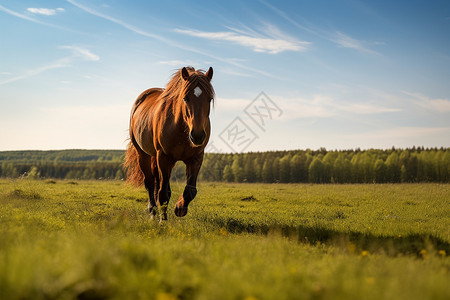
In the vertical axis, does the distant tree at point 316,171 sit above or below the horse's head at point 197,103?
below

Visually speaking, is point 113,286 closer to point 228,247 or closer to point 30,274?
point 30,274

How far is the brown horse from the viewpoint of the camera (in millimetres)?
6632

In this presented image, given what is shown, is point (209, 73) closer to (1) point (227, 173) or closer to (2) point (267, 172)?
(2) point (267, 172)

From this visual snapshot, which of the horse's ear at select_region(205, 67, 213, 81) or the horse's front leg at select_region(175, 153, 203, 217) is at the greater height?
the horse's ear at select_region(205, 67, 213, 81)

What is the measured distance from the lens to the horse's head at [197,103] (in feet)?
20.7

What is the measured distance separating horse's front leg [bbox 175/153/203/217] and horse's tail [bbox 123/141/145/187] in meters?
3.48

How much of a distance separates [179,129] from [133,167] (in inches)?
163

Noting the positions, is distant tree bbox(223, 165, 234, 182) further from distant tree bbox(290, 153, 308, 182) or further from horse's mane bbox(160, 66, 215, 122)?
horse's mane bbox(160, 66, 215, 122)

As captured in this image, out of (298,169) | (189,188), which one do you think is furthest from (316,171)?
(189,188)

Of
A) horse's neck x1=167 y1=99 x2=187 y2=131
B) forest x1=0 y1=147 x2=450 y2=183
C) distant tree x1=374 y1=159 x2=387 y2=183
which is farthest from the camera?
forest x1=0 y1=147 x2=450 y2=183

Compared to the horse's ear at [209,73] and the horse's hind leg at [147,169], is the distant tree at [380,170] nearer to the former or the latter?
the horse's hind leg at [147,169]

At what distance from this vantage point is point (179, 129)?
738 centimetres

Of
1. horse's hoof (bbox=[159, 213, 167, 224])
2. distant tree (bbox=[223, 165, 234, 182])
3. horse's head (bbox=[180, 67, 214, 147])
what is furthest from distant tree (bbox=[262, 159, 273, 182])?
horse's head (bbox=[180, 67, 214, 147])

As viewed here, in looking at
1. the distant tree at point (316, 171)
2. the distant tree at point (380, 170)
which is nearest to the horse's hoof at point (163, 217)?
the distant tree at point (380, 170)
